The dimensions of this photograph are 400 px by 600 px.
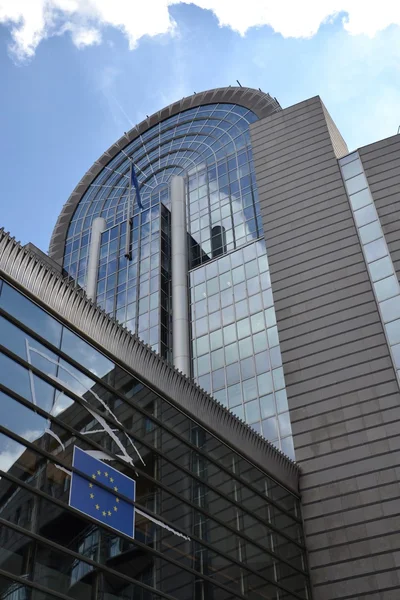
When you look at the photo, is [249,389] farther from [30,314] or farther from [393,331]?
[30,314]

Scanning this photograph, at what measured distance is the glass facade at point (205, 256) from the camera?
42.5 m

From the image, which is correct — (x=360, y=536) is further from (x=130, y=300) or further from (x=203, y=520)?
(x=130, y=300)

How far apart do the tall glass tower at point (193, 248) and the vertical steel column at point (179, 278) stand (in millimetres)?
94

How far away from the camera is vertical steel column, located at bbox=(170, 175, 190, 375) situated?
48.2 metres

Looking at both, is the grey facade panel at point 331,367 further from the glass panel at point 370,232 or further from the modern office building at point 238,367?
the glass panel at point 370,232

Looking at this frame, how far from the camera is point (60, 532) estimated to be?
2062 cm

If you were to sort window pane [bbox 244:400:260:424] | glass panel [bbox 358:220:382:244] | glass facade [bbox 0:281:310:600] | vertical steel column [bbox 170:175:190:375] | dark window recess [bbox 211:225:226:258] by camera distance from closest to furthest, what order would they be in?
1. glass facade [bbox 0:281:310:600]
2. window pane [bbox 244:400:260:424]
3. glass panel [bbox 358:220:382:244]
4. vertical steel column [bbox 170:175:190:375]
5. dark window recess [bbox 211:225:226:258]

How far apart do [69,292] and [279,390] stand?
710 inches

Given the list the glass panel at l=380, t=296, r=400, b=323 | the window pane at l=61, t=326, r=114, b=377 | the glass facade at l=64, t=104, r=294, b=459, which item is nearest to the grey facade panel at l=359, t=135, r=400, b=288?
the glass panel at l=380, t=296, r=400, b=323

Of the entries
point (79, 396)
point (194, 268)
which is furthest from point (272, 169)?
point (79, 396)

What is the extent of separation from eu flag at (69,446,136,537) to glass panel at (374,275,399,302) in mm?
19753

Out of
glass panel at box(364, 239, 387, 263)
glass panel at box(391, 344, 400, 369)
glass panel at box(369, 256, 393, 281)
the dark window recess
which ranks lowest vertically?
glass panel at box(391, 344, 400, 369)

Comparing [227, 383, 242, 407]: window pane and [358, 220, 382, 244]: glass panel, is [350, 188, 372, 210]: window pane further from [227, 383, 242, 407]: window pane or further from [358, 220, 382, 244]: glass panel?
[227, 383, 242, 407]: window pane

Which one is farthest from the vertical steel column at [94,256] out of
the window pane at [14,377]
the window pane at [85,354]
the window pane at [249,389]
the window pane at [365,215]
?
the window pane at [14,377]
